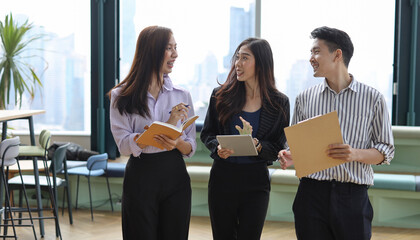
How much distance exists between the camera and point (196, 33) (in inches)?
269

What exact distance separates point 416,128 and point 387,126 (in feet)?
11.9

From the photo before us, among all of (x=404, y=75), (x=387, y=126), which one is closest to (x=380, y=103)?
(x=387, y=126)

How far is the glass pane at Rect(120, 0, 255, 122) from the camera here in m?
6.79

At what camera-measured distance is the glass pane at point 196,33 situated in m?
6.79

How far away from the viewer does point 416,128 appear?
581 cm

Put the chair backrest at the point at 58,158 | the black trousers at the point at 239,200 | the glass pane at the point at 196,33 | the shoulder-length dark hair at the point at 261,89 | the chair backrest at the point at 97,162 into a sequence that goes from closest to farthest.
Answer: the black trousers at the point at 239,200, the shoulder-length dark hair at the point at 261,89, the chair backrest at the point at 58,158, the chair backrest at the point at 97,162, the glass pane at the point at 196,33

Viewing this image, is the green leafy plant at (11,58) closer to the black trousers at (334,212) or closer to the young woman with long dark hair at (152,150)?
the young woman with long dark hair at (152,150)

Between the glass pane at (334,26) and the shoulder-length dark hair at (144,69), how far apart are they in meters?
3.94

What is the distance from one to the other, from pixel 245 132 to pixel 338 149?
607 millimetres

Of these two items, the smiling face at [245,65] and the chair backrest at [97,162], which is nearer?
the smiling face at [245,65]

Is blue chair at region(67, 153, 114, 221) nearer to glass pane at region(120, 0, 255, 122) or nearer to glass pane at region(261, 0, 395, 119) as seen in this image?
glass pane at region(120, 0, 255, 122)

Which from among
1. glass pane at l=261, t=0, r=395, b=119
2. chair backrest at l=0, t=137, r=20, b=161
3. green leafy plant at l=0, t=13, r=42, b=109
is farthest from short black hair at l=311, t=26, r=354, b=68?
green leafy plant at l=0, t=13, r=42, b=109

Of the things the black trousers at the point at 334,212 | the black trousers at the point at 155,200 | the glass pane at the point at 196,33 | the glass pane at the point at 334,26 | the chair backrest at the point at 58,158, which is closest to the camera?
the black trousers at the point at 334,212

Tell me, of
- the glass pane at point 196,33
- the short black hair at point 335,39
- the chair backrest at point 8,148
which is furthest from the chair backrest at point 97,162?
the short black hair at point 335,39
